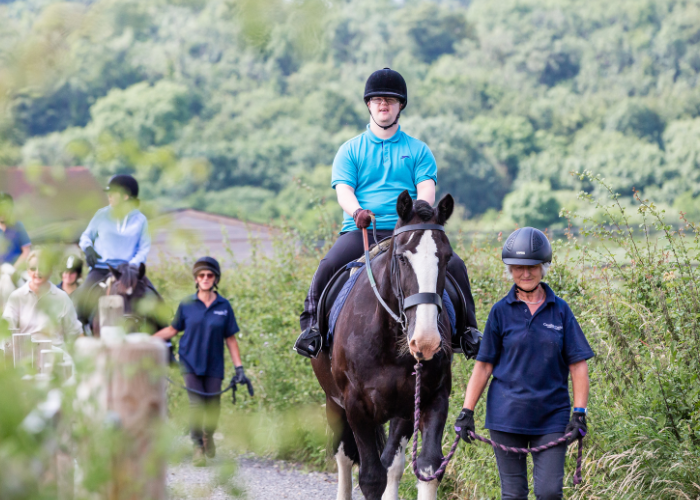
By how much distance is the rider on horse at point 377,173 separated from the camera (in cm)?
590

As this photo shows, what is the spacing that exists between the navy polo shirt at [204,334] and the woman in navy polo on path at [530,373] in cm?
419

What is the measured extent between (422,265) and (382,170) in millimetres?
1510

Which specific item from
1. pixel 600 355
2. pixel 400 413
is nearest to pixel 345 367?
pixel 400 413

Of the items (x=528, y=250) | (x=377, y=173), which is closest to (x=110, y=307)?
(x=377, y=173)

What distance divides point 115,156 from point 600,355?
15.7 feet

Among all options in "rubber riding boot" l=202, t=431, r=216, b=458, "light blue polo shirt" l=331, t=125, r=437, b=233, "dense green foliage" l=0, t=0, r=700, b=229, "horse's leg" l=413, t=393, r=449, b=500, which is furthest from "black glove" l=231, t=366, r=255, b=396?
"horse's leg" l=413, t=393, r=449, b=500

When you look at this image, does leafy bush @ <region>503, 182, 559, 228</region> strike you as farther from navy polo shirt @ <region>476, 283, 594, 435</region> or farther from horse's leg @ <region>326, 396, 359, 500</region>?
navy polo shirt @ <region>476, 283, 594, 435</region>

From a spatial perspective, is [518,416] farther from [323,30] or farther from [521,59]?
[521,59]

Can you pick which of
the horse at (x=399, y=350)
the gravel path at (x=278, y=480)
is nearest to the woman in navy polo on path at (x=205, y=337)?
the gravel path at (x=278, y=480)

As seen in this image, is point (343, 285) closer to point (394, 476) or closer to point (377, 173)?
point (377, 173)

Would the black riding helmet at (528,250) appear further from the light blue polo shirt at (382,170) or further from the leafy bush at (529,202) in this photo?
the leafy bush at (529,202)

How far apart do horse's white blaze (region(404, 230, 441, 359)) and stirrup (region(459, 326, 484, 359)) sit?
1.04 metres

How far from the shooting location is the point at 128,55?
264 cm

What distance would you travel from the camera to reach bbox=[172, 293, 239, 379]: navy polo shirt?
821 centimetres
